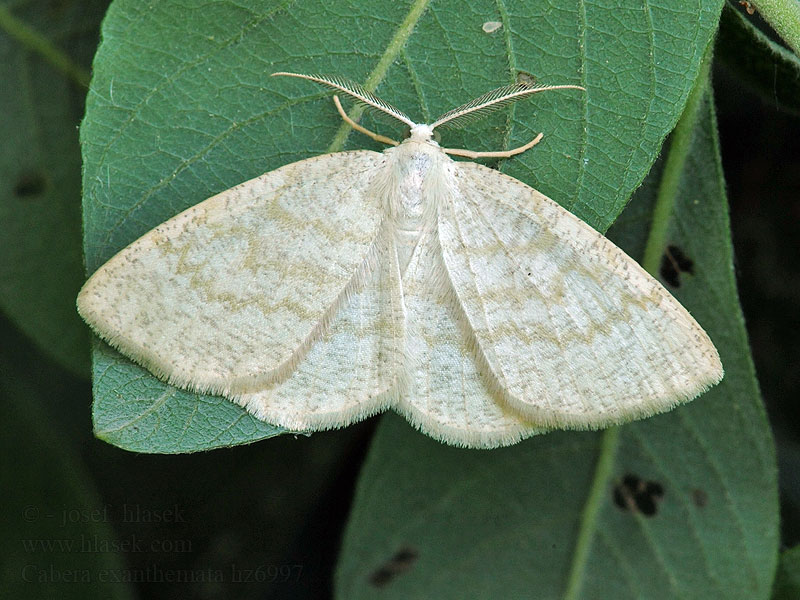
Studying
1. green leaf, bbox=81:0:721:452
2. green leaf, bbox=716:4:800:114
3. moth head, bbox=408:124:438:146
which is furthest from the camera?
green leaf, bbox=716:4:800:114

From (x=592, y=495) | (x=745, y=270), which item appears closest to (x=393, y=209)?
(x=592, y=495)

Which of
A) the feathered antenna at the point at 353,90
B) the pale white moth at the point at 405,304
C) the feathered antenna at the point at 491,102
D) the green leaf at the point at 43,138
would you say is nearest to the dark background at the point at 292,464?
the green leaf at the point at 43,138

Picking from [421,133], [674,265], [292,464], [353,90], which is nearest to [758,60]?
[674,265]

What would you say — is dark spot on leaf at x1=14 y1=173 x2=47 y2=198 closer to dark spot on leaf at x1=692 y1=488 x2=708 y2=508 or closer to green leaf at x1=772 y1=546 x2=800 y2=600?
dark spot on leaf at x1=692 y1=488 x2=708 y2=508

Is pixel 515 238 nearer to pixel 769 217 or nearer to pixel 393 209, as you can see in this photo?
pixel 393 209

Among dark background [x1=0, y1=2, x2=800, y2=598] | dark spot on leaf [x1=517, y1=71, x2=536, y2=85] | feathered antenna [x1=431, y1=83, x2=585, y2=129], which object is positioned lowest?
dark background [x1=0, y1=2, x2=800, y2=598]

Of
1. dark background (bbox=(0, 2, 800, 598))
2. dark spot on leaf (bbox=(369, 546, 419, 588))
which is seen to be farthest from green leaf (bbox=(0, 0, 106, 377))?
dark spot on leaf (bbox=(369, 546, 419, 588))
